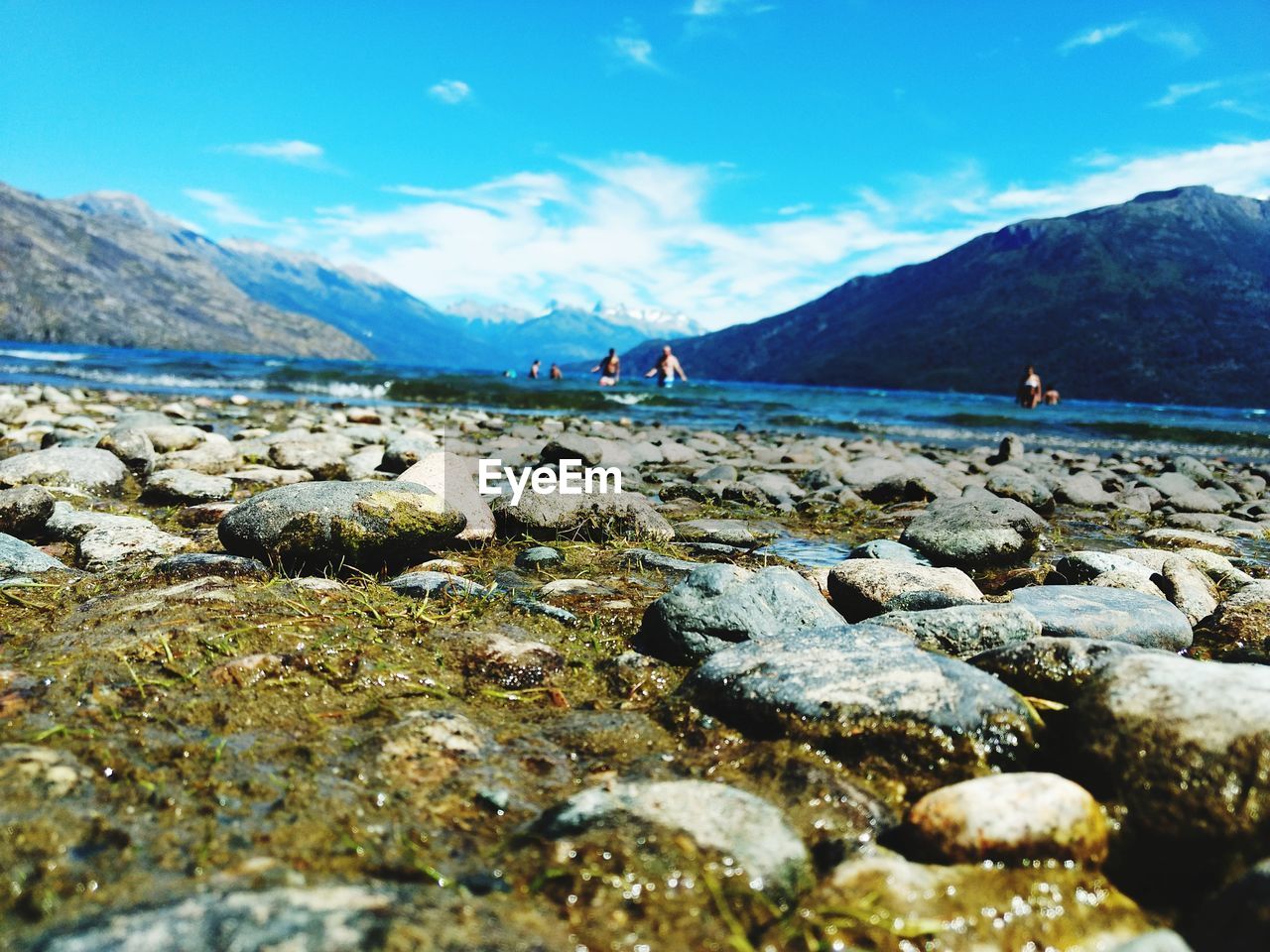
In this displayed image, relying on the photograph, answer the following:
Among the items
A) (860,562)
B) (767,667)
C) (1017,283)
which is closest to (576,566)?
(860,562)

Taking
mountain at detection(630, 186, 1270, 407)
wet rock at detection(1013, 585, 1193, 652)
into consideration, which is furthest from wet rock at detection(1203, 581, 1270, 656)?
mountain at detection(630, 186, 1270, 407)

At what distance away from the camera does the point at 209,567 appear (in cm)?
355

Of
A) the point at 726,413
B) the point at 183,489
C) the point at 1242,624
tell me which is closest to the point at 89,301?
the point at 726,413

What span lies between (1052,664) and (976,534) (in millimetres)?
2833

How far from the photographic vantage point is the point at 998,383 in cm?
11919

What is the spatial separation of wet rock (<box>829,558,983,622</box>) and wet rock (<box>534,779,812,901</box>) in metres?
2.04

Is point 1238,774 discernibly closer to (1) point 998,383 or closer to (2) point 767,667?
(2) point 767,667

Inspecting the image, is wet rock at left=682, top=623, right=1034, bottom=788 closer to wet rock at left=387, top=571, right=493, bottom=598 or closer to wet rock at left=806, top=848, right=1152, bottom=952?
wet rock at left=806, top=848, right=1152, bottom=952

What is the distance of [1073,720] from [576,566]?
2922 mm

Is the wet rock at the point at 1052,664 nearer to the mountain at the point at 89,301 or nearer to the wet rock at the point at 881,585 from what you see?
the wet rock at the point at 881,585

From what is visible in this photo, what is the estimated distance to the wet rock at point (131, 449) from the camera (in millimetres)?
7295

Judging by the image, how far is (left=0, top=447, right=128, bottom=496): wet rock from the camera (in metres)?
5.82

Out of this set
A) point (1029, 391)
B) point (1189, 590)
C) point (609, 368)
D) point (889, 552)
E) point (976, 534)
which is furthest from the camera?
point (609, 368)

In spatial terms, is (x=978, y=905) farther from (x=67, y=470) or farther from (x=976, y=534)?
(x=67, y=470)
